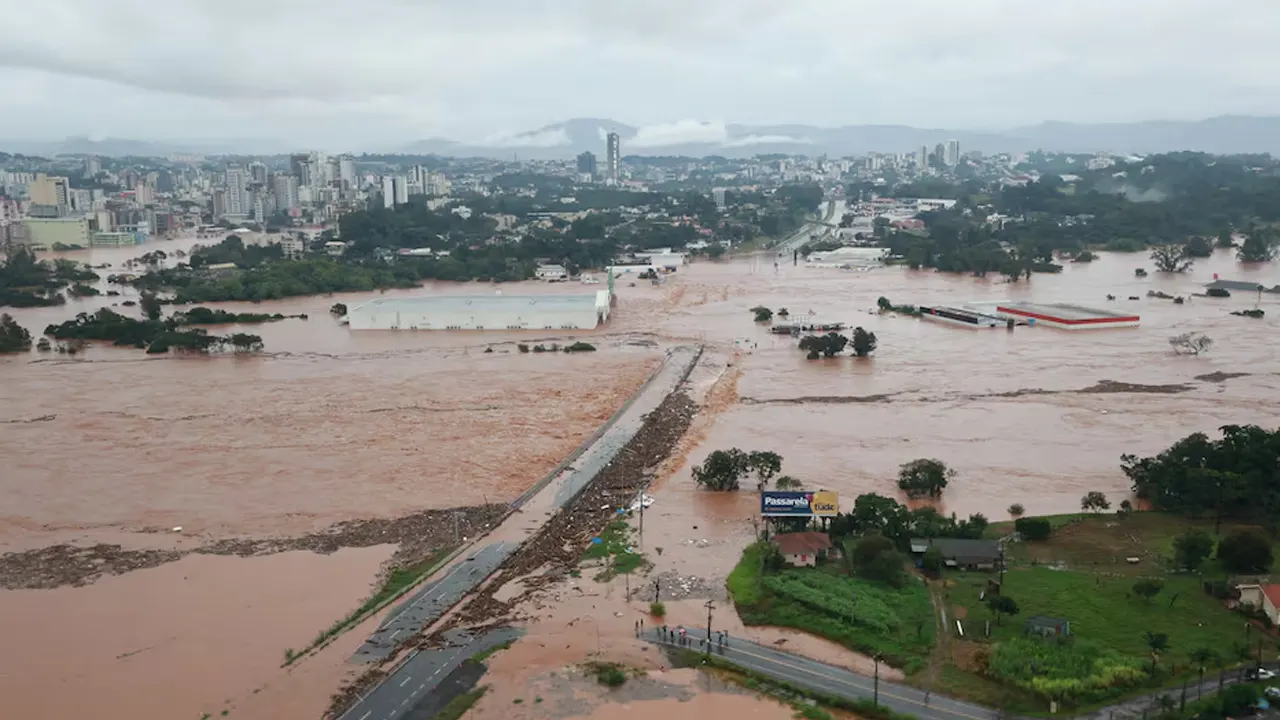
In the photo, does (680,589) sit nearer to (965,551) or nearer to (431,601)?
(431,601)

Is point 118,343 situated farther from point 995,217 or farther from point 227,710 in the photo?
point 995,217

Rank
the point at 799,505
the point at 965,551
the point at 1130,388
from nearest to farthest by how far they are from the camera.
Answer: the point at 965,551
the point at 799,505
the point at 1130,388

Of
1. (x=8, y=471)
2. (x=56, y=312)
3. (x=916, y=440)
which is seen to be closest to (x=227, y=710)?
(x=8, y=471)

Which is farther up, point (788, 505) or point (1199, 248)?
point (1199, 248)

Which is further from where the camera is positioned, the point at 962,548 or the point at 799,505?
the point at 799,505

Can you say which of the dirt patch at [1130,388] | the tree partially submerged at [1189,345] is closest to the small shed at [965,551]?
the dirt patch at [1130,388]

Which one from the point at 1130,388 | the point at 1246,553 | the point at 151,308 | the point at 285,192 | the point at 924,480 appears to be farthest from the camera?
the point at 285,192

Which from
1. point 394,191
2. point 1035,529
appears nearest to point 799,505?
point 1035,529

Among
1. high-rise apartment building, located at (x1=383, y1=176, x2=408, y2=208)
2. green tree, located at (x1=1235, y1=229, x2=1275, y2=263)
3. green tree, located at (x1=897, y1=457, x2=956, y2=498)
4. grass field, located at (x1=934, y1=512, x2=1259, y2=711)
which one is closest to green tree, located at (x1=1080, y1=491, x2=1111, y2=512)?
grass field, located at (x1=934, y1=512, x2=1259, y2=711)

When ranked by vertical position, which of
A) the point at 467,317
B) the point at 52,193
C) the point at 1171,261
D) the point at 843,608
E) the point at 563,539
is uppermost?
the point at 52,193
